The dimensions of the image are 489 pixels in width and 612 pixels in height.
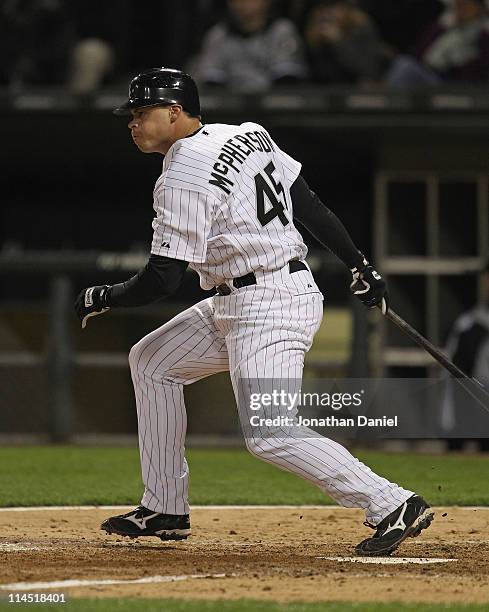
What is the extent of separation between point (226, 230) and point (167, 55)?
316 inches

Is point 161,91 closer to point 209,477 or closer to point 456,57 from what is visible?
point 209,477

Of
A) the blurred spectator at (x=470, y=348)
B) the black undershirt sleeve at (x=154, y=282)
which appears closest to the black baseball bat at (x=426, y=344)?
the black undershirt sleeve at (x=154, y=282)

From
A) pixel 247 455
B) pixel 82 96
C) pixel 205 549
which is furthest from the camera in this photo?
pixel 82 96

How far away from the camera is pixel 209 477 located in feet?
25.9

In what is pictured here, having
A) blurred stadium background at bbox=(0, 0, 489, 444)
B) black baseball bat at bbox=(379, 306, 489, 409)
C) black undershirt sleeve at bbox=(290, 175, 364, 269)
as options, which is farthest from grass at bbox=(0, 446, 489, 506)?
black undershirt sleeve at bbox=(290, 175, 364, 269)

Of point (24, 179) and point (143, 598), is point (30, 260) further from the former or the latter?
point (143, 598)

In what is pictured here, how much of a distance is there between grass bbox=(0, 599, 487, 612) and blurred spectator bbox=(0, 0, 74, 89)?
8115 millimetres

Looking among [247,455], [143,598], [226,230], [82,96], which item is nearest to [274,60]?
[82,96]

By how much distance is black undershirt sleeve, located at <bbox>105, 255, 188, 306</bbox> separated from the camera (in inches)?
179

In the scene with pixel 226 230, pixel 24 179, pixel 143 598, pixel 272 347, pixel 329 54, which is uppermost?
pixel 329 54

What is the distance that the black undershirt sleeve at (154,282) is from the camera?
14.9ft

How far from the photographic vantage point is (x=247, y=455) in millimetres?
9492

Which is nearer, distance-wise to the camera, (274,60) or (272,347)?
(272,347)

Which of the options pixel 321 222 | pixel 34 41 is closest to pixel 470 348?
pixel 34 41
